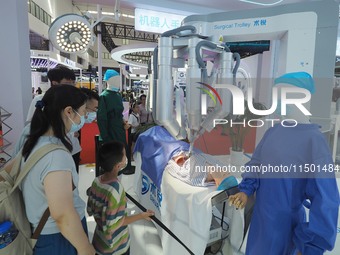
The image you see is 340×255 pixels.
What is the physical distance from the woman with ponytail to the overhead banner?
2775 millimetres

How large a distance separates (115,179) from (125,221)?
0.25m

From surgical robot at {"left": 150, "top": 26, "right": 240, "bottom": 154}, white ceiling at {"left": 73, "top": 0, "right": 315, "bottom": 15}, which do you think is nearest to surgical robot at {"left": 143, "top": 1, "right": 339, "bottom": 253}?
surgical robot at {"left": 150, "top": 26, "right": 240, "bottom": 154}

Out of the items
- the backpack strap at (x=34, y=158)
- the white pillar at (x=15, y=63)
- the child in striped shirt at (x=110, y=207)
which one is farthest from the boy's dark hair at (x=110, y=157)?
the white pillar at (x=15, y=63)

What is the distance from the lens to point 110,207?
1312 millimetres

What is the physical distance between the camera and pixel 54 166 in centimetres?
92

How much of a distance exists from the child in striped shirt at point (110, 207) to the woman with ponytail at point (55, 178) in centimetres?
26

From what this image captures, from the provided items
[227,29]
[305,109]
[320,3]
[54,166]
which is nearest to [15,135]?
[54,166]

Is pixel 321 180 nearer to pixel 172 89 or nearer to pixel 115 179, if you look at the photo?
pixel 172 89

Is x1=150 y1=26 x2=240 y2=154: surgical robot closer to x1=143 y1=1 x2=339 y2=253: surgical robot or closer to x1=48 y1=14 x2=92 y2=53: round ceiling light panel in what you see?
x1=143 y1=1 x2=339 y2=253: surgical robot

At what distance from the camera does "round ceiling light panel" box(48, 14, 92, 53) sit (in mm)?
1658

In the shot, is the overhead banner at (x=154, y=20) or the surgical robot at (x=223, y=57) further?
the overhead banner at (x=154, y=20)

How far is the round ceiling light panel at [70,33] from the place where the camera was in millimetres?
1658

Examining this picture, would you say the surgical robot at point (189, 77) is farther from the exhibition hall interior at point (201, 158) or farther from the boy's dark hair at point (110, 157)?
the boy's dark hair at point (110, 157)

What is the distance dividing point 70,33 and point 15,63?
4.81 feet
